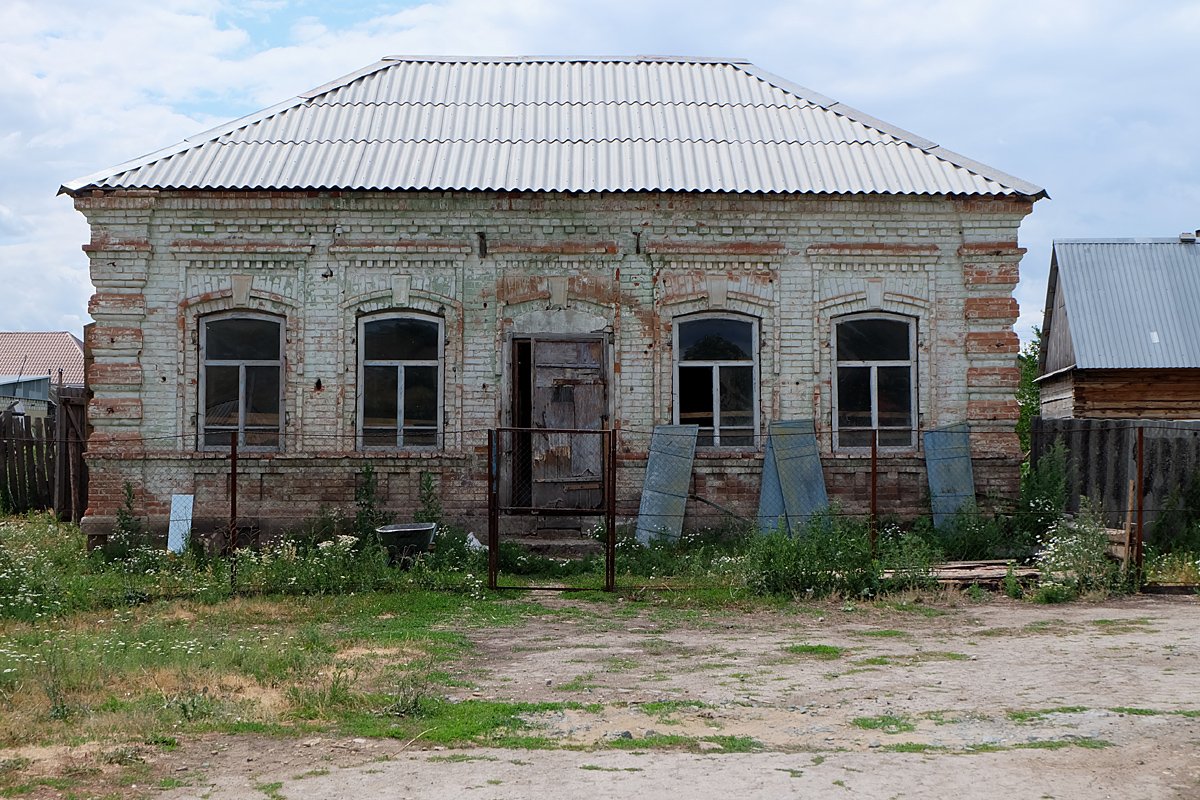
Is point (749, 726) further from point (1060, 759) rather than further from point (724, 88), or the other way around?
point (724, 88)

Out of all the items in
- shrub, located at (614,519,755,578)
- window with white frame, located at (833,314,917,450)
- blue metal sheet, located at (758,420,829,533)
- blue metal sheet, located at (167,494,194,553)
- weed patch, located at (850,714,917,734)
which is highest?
window with white frame, located at (833,314,917,450)

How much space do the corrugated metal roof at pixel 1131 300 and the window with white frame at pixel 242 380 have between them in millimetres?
14153

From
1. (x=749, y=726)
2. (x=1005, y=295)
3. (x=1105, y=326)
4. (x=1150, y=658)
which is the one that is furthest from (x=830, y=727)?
(x=1105, y=326)

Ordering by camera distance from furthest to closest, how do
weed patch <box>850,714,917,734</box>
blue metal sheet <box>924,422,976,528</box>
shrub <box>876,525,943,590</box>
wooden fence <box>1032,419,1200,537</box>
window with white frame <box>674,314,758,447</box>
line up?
window with white frame <box>674,314,758,447</box> < blue metal sheet <box>924,422,976,528</box> < wooden fence <box>1032,419,1200,537</box> < shrub <box>876,525,943,590</box> < weed patch <box>850,714,917,734</box>

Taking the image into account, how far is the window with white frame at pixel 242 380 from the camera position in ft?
→ 44.0

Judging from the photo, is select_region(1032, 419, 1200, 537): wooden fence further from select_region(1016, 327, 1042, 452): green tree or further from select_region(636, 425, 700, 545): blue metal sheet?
select_region(1016, 327, 1042, 452): green tree

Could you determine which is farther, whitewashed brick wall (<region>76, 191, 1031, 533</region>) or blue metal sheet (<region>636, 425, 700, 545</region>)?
whitewashed brick wall (<region>76, 191, 1031, 533</region>)

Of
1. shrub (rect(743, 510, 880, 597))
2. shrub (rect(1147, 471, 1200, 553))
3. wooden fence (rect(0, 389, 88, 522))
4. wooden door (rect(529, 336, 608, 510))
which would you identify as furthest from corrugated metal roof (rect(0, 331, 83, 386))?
shrub (rect(1147, 471, 1200, 553))

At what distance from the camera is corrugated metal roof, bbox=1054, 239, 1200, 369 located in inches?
813

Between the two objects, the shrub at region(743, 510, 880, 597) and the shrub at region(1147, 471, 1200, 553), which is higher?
the shrub at region(1147, 471, 1200, 553)

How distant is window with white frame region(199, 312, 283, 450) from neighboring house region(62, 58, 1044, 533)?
1.0 inches

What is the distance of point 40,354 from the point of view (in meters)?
49.0

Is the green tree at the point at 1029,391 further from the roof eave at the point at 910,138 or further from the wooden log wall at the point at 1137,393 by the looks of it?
the roof eave at the point at 910,138

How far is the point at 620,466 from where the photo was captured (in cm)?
1328
